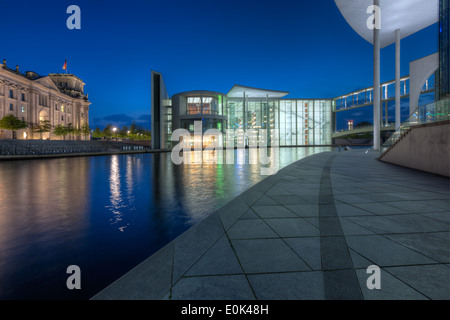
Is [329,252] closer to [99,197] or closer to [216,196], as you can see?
[216,196]

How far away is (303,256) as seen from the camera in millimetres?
2730

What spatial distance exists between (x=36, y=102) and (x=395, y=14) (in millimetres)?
80846

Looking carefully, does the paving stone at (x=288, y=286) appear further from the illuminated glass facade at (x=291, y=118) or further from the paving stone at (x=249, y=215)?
the illuminated glass facade at (x=291, y=118)

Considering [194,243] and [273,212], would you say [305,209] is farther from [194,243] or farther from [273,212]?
[194,243]

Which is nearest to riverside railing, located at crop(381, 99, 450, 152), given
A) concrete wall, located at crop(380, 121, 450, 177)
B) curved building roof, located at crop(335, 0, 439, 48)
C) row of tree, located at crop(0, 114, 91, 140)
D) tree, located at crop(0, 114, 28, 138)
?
concrete wall, located at crop(380, 121, 450, 177)

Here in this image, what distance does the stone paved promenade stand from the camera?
2104 millimetres

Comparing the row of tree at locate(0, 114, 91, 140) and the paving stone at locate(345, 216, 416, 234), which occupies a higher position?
the row of tree at locate(0, 114, 91, 140)

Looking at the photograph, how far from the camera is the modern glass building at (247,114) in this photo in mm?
48969

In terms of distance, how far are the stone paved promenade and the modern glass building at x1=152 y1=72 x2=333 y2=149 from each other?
1650 inches

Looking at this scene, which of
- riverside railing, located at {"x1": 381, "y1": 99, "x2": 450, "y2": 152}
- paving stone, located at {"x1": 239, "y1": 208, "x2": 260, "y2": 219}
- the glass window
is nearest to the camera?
paving stone, located at {"x1": 239, "y1": 208, "x2": 260, "y2": 219}

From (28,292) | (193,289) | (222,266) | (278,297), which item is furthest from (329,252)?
(28,292)

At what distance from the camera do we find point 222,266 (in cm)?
254

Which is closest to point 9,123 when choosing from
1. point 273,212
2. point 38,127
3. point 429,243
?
point 38,127

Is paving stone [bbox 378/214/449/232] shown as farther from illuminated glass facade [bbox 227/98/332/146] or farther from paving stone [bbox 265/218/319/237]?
illuminated glass facade [bbox 227/98/332/146]
